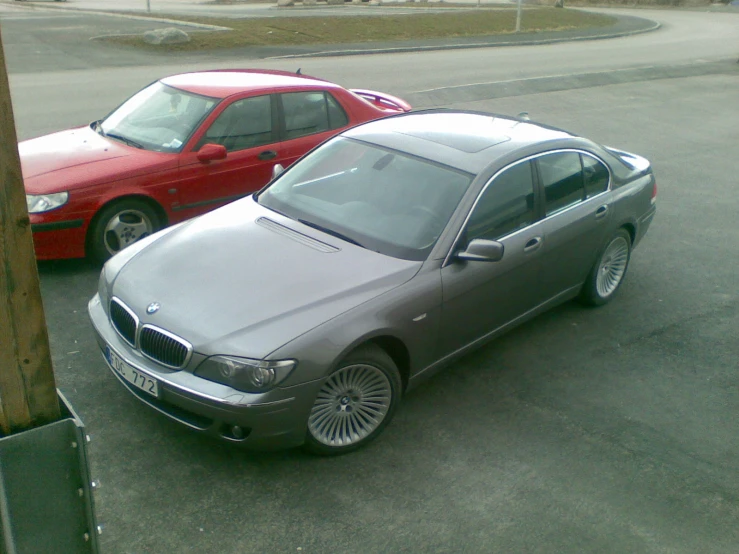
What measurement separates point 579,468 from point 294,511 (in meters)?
1.70

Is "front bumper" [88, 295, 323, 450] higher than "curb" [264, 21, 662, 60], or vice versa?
"front bumper" [88, 295, 323, 450]

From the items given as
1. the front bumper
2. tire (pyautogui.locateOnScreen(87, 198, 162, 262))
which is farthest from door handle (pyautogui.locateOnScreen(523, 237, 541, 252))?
tire (pyautogui.locateOnScreen(87, 198, 162, 262))

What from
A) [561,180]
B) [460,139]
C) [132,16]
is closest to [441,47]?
[132,16]

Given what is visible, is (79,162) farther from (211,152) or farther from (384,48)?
(384,48)

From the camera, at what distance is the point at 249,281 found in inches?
187

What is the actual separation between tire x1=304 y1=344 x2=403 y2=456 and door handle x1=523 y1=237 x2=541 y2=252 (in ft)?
4.80

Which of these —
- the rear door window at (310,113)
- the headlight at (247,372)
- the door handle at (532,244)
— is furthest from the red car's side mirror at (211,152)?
the headlight at (247,372)

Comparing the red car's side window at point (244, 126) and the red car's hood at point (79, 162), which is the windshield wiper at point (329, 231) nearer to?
the red car's hood at point (79, 162)

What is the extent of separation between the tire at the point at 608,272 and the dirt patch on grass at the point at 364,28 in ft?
57.0

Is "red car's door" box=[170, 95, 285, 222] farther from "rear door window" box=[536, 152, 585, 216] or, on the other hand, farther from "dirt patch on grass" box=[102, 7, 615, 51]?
"dirt patch on grass" box=[102, 7, 615, 51]

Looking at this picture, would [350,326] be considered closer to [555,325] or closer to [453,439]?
[453,439]

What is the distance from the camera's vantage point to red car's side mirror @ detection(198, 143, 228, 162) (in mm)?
7316

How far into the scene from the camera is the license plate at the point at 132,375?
4.41 m

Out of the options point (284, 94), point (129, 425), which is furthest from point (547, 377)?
point (284, 94)
